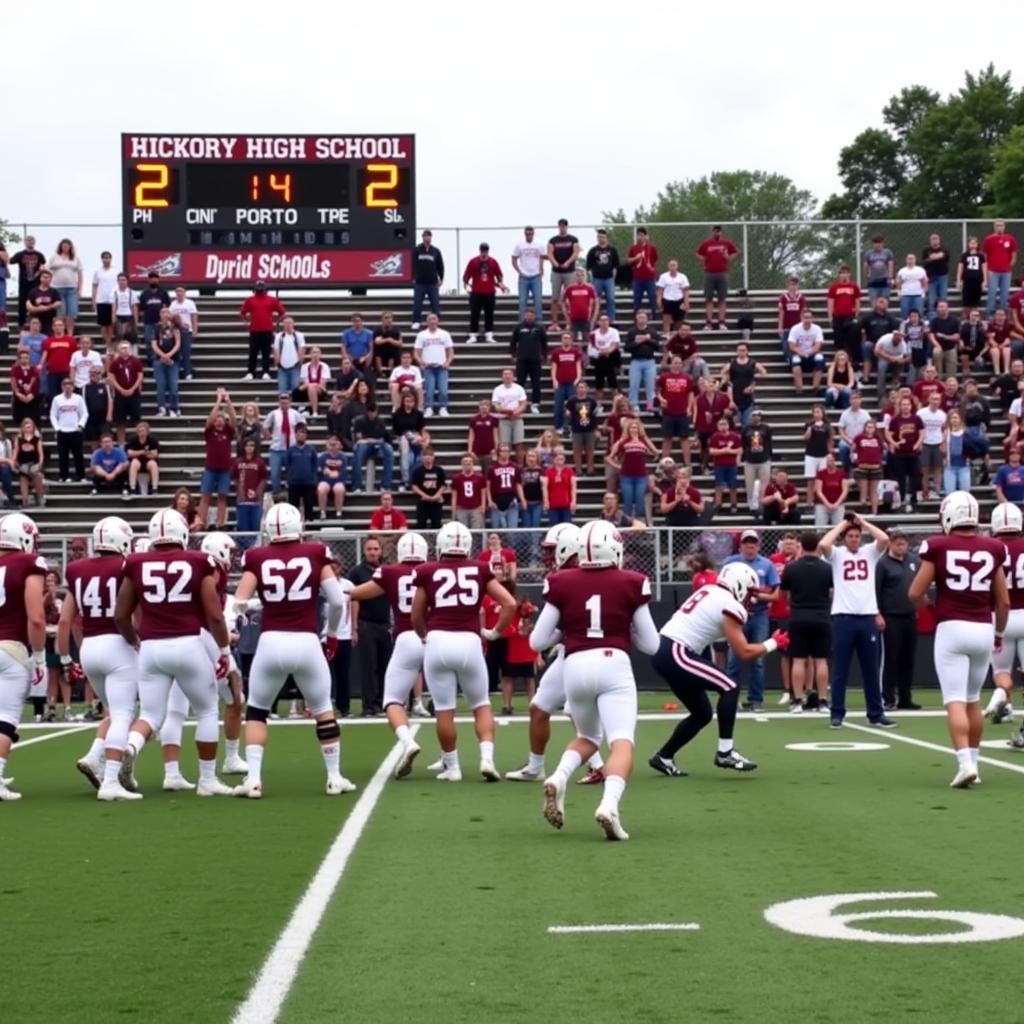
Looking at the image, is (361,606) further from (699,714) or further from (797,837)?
(797,837)

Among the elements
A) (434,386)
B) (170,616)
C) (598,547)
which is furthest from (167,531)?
(434,386)

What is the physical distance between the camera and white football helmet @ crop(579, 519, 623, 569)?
10773 millimetres

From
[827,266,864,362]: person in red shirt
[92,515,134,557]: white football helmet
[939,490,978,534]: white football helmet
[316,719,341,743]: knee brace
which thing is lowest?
[316,719,341,743]: knee brace

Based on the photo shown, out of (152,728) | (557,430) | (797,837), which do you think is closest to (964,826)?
(797,837)

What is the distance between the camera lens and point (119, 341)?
31.9 metres

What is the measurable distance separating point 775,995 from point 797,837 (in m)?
4.01

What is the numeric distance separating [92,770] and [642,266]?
21655 millimetres

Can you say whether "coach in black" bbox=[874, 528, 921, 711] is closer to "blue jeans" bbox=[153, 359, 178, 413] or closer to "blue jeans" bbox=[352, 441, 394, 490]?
"blue jeans" bbox=[352, 441, 394, 490]

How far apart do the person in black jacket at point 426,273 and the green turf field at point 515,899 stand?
2047 cm

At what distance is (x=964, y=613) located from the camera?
1270 cm

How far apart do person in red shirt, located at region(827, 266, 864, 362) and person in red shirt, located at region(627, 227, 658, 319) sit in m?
3.09

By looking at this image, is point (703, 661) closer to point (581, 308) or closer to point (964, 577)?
point (964, 577)

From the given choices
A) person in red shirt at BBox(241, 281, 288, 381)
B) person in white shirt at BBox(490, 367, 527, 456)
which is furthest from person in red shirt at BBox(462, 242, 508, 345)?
person in white shirt at BBox(490, 367, 527, 456)

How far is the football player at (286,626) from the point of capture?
1245cm
